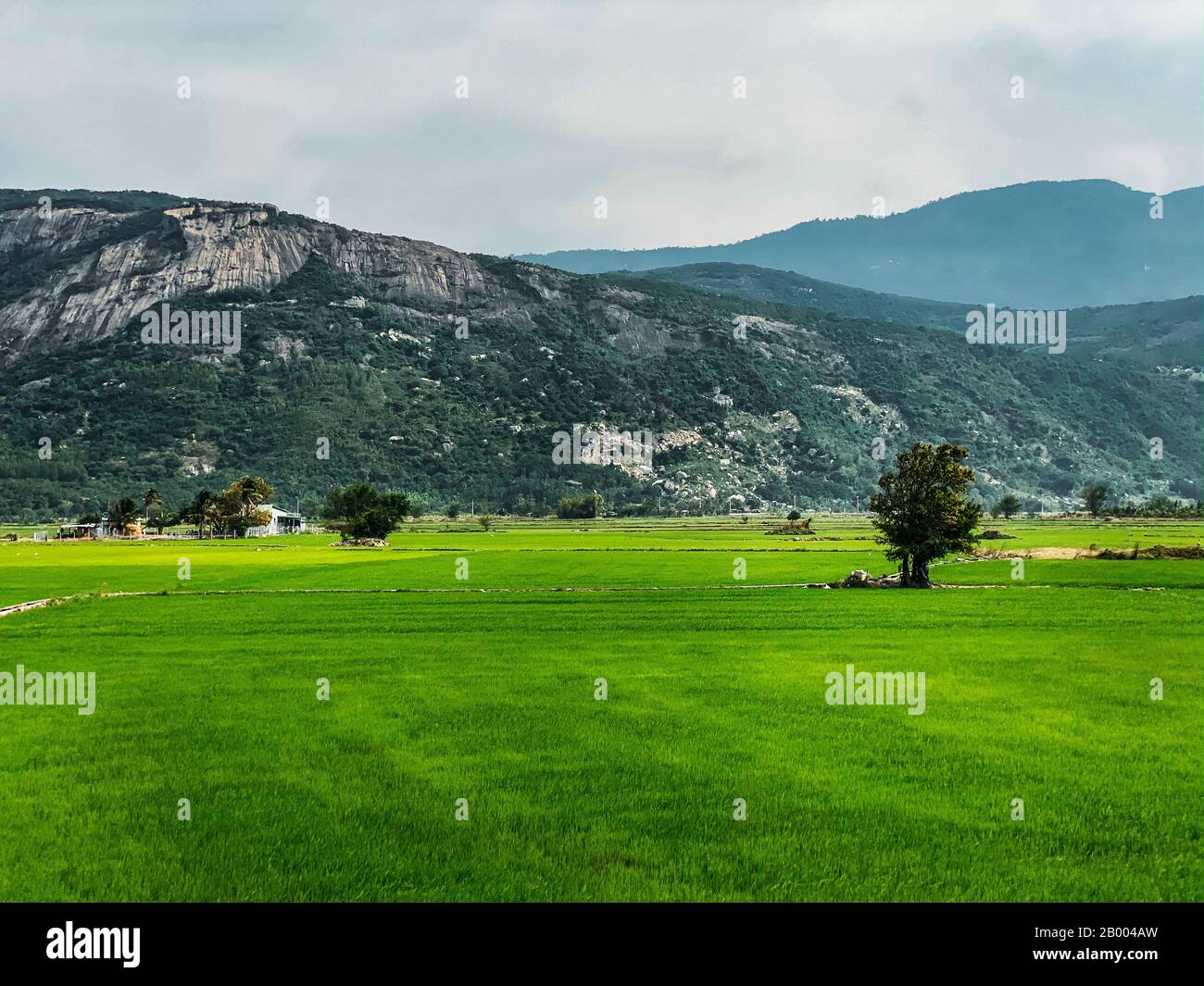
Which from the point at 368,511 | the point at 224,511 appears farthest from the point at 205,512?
the point at 368,511

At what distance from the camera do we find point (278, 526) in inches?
6171

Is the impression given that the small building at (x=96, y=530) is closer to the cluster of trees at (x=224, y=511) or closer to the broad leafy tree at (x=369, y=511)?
the cluster of trees at (x=224, y=511)

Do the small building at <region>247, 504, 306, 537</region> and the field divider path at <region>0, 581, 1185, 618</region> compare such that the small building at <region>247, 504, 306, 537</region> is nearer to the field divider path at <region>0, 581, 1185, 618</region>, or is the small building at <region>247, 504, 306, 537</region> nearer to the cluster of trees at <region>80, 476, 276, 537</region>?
the cluster of trees at <region>80, 476, 276, 537</region>

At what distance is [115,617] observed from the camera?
36.9 m

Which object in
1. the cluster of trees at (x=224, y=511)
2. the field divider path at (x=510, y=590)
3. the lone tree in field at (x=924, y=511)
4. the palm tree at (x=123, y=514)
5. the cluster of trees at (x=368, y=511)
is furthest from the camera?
the cluster of trees at (x=224, y=511)

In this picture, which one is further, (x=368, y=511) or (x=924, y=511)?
(x=368, y=511)

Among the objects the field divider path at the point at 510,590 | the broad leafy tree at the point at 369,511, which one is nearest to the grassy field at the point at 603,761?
the field divider path at the point at 510,590

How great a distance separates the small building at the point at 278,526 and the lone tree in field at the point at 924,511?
11050 cm

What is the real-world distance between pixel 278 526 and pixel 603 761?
153 meters

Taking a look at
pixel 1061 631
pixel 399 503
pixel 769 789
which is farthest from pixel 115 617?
pixel 399 503

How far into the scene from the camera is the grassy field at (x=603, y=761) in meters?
10.2

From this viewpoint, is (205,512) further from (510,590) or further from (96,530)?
(510,590)
